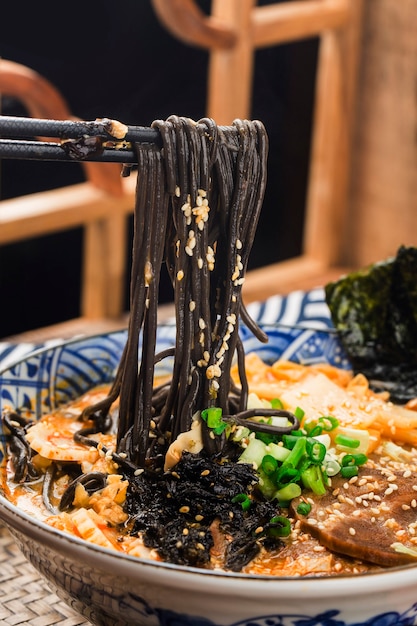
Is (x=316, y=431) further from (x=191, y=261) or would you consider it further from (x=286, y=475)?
(x=191, y=261)

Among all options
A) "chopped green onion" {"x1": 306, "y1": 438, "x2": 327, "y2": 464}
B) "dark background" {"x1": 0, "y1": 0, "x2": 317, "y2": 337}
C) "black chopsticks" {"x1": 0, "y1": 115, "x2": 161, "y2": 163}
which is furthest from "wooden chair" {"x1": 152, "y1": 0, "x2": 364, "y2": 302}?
"chopped green onion" {"x1": 306, "y1": 438, "x2": 327, "y2": 464}

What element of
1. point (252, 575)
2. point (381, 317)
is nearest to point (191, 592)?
point (252, 575)

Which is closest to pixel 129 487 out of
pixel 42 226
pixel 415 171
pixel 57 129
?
pixel 57 129

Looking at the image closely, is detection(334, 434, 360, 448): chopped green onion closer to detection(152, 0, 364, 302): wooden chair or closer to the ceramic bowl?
the ceramic bowl

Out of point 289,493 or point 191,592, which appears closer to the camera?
point 191,592

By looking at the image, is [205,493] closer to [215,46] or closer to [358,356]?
[358,356]

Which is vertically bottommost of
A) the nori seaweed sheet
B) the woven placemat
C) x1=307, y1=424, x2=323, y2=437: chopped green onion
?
the woven placemat
